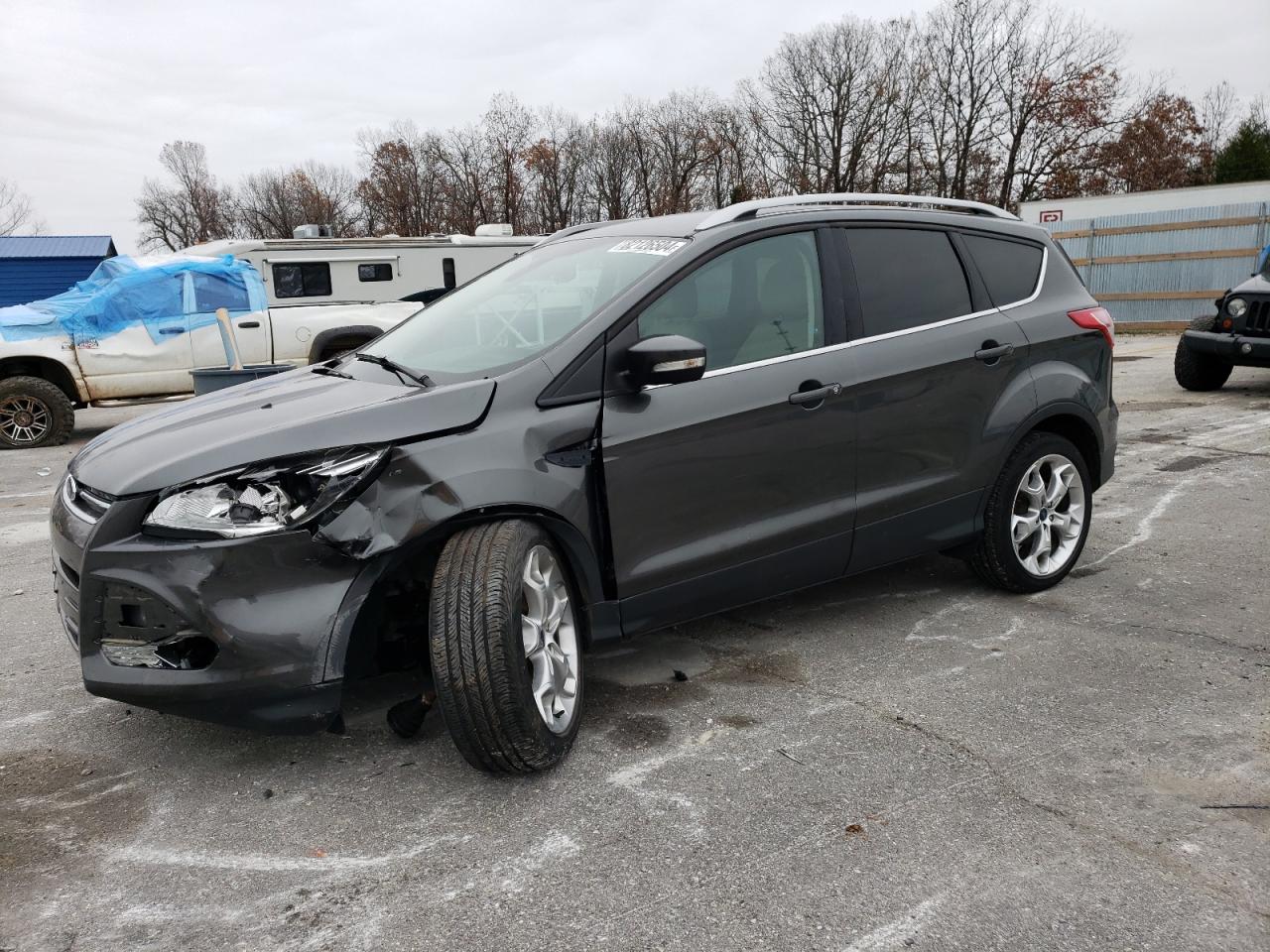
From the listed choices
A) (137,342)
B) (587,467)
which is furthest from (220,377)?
(587,467)

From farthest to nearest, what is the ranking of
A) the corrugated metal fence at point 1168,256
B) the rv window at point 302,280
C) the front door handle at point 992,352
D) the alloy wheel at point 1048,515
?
the corrugated metal fence at point 1168,256, the rv window at point 302,280, the alloy wheel at point 1048,515, the front door handle at point 992,352

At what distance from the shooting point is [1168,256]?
1955cm

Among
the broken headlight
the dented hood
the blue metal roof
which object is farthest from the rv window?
the blue metal roof

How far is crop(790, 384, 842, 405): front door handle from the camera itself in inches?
139

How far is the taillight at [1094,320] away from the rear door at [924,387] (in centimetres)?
41

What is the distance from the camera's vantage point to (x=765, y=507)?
3.49 meters

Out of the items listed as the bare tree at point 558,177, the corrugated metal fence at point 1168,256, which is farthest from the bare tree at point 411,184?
the corrugated metal fence at point 1168,256

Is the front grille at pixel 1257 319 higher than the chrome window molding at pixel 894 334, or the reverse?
the chrome window molding at pixel 894 334

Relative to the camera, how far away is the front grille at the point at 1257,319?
1012 cm

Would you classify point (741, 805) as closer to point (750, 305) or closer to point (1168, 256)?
point (750, 305)

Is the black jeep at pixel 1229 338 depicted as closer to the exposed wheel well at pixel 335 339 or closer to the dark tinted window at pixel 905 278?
the dark tinted window at pixel 905 278

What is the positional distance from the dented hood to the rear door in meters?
1.58

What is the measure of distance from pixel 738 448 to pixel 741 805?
3.92ft

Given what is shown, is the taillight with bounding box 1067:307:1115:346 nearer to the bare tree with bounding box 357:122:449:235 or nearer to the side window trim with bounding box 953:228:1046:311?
the side window trim with bounding box 953:228:1046:311
